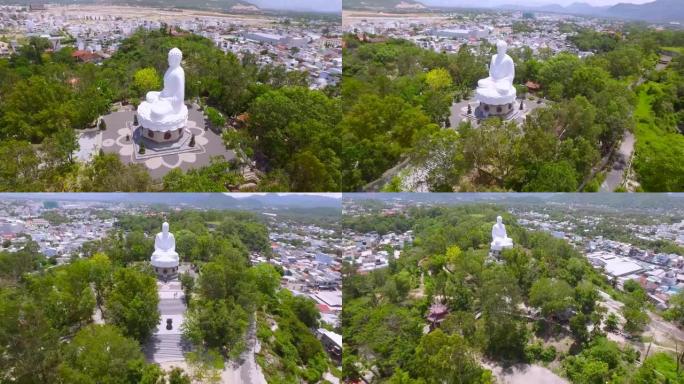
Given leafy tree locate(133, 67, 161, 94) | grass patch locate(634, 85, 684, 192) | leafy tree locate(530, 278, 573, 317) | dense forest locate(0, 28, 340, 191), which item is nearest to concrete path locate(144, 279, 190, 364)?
dense forest locate(0, 28, 340, 191)

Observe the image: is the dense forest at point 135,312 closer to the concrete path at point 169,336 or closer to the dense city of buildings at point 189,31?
the concrete path at point 169,336

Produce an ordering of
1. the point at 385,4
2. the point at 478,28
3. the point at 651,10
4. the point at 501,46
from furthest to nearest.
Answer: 1. the point at 478,28
2. the point at 385,4
3. the point at 651,10
4. the point at 501,46

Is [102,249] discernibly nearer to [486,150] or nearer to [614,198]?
[486,150]

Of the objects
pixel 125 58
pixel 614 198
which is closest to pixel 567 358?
pixel 614 198

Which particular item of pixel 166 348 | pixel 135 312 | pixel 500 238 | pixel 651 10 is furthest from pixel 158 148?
pixel 651 10

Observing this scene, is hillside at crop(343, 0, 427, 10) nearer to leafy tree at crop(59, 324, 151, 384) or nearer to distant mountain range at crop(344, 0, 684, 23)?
distant mountain range at crop(344, 0, 684, 23)

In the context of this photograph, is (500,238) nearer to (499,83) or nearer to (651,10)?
(499,83)

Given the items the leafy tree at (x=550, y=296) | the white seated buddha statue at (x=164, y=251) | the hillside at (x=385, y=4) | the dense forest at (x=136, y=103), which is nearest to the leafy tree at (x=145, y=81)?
the dense forest at (x=136, y=103)
